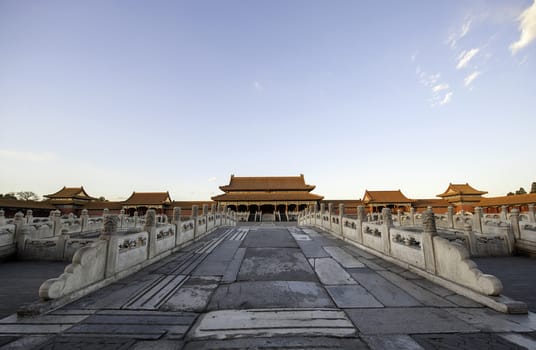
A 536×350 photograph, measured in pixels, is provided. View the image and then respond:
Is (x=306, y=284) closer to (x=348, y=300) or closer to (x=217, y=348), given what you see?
(x=348, y=300)

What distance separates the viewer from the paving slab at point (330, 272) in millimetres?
4922

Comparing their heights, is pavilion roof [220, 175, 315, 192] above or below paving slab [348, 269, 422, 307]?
above

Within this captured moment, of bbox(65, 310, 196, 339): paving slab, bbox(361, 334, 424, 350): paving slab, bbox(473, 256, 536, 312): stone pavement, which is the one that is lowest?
bbox(473, 256, 536, 312): stone pavement

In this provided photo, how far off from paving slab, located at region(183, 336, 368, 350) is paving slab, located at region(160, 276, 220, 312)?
3.37 feet

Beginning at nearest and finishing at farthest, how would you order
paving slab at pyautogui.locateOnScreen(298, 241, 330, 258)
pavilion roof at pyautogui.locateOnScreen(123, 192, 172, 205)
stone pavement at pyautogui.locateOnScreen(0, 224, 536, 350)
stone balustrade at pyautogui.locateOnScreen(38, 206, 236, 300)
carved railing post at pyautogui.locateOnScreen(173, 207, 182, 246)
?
1. stone pavement at pyautogui.locateOnScreen(0, 224, 536, 350)
2. stone balustrade at pyautogui.locateOnScreen(38, 206, 236, 300)
3. paving slab at pyautogui.locateOnScreen(298, 241, 330, 258)
4. carved railing post at pyautogui.locateOnScreen(173, 207, 182, 246)
5. pavilion roof at pyautogui.locateOnScreen(123, 192, 172, 205)

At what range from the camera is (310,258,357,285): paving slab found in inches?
194

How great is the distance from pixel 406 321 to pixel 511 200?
37519 mm

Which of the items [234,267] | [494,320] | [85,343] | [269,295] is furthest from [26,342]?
[494,320]

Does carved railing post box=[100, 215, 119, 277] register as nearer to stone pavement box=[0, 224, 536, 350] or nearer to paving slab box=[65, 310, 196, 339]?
stone pavement box=[0, 224, 536, 350]

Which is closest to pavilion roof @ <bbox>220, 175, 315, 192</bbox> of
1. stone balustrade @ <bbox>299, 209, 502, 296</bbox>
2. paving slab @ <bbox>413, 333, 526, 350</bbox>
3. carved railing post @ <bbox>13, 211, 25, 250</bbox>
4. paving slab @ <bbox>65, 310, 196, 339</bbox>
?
carved railing post @ <bbox>13, 211, 25, 250</bbox>

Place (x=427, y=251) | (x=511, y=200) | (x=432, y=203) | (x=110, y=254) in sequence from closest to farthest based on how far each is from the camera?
(x=110, y=254)
(x=427, y=251)
(x=511, y=200)
(x=432, y=203)

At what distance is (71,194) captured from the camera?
36.8 m

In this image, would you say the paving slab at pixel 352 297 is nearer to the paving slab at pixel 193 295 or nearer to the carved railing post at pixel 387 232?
the paving slab at pixel 193 295

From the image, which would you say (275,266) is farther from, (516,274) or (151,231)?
(516,274)
